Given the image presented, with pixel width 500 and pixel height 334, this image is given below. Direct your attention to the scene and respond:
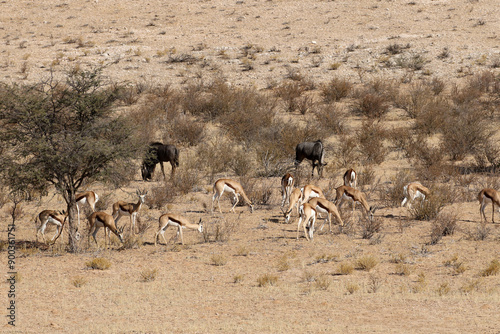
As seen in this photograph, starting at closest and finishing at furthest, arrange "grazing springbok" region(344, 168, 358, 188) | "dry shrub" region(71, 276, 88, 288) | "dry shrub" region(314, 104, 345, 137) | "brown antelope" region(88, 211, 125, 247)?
"dry shrub" region(71, 276, 88, 288), "brown antelope" region(88, 211, 125, 247), "grazing springbok" region(344, 168, 358, 188), "dry shrub" region(314, 104, 345, 137)

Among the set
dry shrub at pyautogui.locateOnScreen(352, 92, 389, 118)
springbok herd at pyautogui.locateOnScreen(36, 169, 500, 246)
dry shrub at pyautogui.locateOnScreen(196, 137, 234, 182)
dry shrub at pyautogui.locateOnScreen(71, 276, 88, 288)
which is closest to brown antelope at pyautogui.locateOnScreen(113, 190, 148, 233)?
springbok herd at pyautogui.locateOnScreen(36, 169, 500, 246)

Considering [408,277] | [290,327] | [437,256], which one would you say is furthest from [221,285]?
[437,256]

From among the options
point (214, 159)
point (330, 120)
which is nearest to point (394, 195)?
point (214, 159)

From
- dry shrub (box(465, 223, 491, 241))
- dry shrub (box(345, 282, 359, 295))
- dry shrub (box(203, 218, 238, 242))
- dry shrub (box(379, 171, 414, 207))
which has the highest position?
dry shrub (box(345, 282, 359, 295))

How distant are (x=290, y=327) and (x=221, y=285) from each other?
8.58 ft

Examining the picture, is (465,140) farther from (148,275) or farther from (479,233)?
(148,275)

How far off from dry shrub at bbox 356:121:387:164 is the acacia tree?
38.4 feet

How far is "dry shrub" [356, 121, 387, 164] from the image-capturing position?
2311 centimetres

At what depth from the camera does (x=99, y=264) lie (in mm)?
11891

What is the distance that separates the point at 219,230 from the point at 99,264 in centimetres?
336

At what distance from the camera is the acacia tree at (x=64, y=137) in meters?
12.7

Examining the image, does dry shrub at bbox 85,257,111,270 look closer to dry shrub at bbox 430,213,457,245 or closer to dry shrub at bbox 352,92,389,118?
dry shrub at bbox 430,213,457,245

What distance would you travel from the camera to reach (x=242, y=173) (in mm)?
21281

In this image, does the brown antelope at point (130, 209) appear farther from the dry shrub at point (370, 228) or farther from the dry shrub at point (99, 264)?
the dry shrub at point (370, 228)
